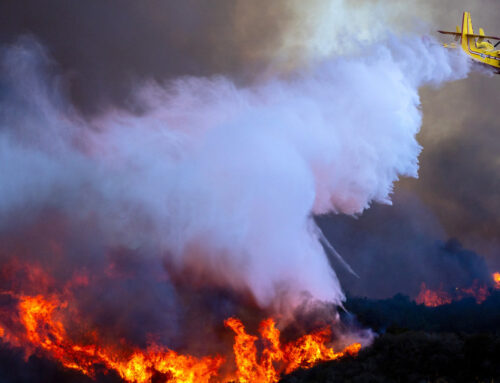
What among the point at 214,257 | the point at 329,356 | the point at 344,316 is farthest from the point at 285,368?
the point at 214,257

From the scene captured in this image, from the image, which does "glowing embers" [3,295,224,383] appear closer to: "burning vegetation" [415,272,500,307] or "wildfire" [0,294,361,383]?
"wildfire" [0,294,361,383]

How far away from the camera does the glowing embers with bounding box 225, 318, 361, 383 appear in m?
28.0

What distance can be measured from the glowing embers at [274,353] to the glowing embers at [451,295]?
43940 mm

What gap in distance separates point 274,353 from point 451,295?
54.4 m

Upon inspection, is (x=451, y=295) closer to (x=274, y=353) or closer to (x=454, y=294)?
(x=454, y=294)

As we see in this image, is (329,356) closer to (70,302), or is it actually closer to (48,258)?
(70,302)

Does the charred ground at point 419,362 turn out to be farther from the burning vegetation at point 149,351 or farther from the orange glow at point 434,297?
the orange glow at point 434,297

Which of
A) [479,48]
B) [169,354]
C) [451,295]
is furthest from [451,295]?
[169,354]

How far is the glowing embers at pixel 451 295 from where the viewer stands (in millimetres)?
→ 67750

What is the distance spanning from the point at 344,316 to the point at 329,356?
3881 millimetres

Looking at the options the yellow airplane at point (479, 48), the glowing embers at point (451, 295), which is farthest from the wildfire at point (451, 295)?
the yellow airplane at point (479, 48)

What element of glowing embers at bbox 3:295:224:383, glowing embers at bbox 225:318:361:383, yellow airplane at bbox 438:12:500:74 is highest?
yellow airplane at bbox 438:12:500:74

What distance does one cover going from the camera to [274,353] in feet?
94.6

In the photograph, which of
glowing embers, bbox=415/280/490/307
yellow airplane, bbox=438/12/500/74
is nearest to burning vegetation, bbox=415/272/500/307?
glowing embers, bbox=415/280/490/307
